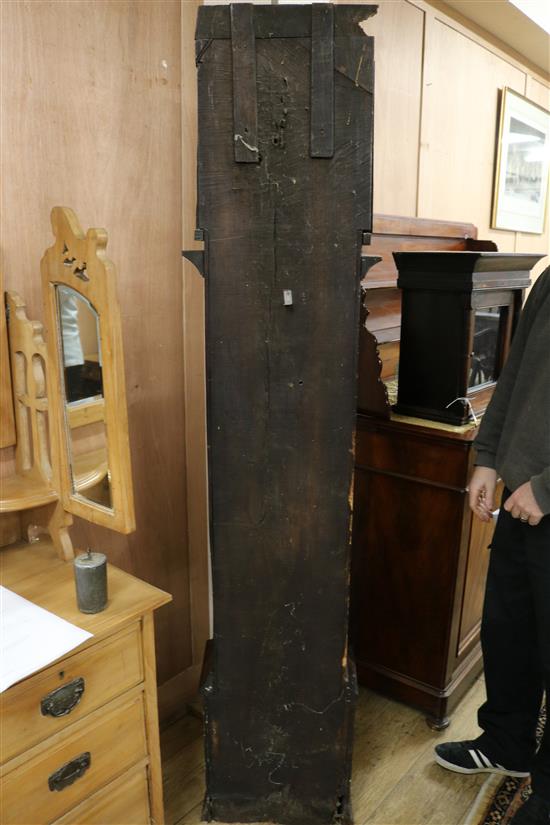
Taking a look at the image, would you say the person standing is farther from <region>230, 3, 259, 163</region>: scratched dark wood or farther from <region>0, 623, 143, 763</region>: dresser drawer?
<region>0, 623, 143, 763</region>: dresser drawer

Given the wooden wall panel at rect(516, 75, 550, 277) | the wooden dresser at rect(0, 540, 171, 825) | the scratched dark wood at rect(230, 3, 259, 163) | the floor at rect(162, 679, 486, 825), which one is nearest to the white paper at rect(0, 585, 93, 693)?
the wooden dresser at rect(0, 540, 171, 825)

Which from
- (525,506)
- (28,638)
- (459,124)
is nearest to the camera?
(28,638)

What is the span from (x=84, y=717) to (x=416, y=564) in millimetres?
1126

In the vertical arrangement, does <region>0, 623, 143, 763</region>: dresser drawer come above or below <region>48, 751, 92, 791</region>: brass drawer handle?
above

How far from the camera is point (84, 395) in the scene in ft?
4.57

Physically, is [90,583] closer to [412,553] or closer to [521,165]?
[412,553]

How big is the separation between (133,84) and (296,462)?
1042 millimetres

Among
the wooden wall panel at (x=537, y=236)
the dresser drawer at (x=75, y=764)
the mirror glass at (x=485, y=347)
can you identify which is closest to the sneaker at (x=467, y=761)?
the dresser drawer at (x=75, y=764)

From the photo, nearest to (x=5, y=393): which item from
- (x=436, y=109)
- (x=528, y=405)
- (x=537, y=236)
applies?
(x=528, y=405)

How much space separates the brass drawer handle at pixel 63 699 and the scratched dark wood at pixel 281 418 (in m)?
0.37

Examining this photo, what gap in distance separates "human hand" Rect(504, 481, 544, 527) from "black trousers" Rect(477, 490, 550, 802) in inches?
1.7

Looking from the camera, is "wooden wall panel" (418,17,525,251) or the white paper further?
"wooden wall panel" (418,17,525,251)

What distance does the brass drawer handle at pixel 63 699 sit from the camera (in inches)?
48.1

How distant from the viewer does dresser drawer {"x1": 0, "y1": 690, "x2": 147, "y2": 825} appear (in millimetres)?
1209
